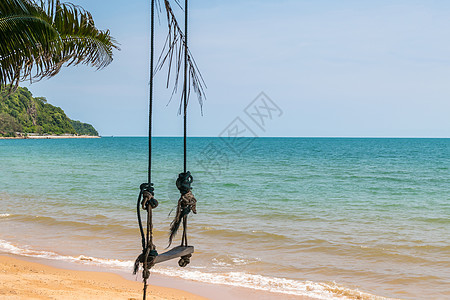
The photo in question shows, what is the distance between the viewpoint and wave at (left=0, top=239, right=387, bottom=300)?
241 inches

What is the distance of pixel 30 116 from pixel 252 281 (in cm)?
11591

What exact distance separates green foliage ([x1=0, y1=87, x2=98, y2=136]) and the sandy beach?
263 ft

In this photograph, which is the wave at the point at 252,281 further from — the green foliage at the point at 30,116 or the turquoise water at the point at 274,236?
the green foliage at the point at 30,116

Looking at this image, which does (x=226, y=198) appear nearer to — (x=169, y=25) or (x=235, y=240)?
(x=235, y=240)

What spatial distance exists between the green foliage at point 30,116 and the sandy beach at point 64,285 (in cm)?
8018

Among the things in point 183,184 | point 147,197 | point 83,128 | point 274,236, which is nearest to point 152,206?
point 147,197

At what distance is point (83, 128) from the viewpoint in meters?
163

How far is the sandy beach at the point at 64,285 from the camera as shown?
Answer: 17.9 ft

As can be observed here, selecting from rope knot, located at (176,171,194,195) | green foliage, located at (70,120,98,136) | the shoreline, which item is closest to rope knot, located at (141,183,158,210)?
rope knot, located at (176,171,194,195)

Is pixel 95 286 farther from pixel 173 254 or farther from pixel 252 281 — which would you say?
pixel 173 254

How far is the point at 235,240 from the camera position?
932 cm

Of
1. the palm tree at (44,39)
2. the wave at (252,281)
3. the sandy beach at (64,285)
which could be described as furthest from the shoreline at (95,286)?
the palm tree at (44,39)

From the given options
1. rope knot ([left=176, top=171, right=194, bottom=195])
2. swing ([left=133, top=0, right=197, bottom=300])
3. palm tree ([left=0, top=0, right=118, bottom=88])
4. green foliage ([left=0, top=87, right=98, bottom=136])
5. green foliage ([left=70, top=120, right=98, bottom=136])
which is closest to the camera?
swing ([left=133, top=0, right=197, bottom=300])

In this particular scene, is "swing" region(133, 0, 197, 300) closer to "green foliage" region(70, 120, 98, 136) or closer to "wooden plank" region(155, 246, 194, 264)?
"wooden plank" region(155, 246, 194, 264)
